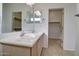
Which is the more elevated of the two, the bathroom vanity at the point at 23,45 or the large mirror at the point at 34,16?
the large mirror at the point at 34,16

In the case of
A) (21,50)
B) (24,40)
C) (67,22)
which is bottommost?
(21,50)

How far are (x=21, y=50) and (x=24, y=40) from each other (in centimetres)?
14

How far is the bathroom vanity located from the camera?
1610mm

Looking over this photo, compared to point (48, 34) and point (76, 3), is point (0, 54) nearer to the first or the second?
point (48, 34)

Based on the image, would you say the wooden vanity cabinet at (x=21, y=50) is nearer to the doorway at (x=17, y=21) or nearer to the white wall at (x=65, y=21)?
the white wall at (x=65, y=21)

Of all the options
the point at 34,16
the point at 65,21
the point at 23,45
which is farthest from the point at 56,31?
the point at 23,45

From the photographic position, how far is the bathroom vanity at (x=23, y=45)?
1610 mm

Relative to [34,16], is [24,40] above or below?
below

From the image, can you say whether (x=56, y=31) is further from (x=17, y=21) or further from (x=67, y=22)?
(x=17, y=21)

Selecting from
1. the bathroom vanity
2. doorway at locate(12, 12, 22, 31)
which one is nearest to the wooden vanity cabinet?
the bathroom vanity

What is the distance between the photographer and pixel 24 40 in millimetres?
1635

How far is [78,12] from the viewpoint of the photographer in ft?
5.47

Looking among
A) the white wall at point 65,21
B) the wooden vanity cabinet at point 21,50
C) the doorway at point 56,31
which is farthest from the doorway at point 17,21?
the doorway at point 56,31

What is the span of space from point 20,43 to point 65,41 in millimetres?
611
